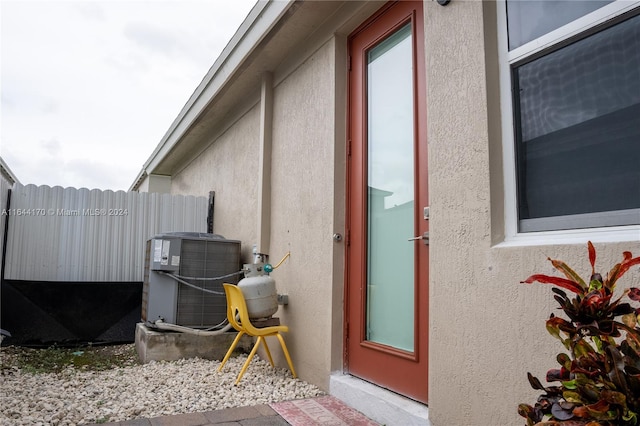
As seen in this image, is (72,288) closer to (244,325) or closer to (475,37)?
(244,325)

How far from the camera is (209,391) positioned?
10.8 feet

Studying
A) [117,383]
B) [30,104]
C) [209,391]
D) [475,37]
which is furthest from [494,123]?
[30,104]

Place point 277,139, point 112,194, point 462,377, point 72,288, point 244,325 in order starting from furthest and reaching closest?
point 112,194
point 72,288
point 277,139
point 244,325
point 462,377

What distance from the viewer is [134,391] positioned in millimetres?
3385

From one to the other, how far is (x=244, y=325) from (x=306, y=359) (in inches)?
23.2

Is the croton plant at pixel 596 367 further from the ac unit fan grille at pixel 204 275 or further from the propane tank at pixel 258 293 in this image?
the ac unit fan grille at pixel 204 275

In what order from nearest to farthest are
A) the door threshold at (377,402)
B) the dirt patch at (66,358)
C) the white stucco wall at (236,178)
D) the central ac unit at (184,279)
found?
the door threshold at (377,402) < the dirt patch at (66,358) < the central ac unit at (184,279) < the white stucco wall at (236,178)

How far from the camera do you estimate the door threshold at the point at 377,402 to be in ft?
8.03

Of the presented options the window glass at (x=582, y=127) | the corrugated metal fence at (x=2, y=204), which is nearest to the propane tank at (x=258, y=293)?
the window glass at (x=582, y=127)

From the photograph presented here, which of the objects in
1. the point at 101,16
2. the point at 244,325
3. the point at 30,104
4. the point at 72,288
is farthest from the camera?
the point at 30,104

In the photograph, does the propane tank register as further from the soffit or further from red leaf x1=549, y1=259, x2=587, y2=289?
red leaf x1=549, y1=259, x2=587, y2=289

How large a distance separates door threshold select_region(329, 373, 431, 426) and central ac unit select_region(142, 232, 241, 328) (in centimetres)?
195

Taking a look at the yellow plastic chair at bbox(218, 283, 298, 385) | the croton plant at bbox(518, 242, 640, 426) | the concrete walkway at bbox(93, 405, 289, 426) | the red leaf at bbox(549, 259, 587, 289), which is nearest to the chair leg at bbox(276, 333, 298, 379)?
the yellow plastic chair at bbox(218, 283, 298, 385)

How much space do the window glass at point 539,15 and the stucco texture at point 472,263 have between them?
4.6 inches
